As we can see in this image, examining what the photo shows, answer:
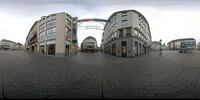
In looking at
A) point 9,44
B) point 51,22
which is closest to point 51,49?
point 51,22

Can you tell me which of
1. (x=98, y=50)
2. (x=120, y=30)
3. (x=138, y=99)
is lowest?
(x=138, y=99)

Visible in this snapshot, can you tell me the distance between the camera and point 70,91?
3355 mm

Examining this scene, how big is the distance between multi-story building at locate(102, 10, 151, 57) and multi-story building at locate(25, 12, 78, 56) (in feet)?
2.40

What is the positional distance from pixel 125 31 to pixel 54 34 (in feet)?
4.79

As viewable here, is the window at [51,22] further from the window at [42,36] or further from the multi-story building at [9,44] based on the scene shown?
the multi-story building at [9,44]

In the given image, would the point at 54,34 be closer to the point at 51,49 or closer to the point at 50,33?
the point at 50,33

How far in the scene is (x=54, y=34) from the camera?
2941mm

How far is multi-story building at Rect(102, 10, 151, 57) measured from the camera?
296cm

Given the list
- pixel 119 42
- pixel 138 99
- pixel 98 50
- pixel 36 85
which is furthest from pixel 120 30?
pixel 36 85

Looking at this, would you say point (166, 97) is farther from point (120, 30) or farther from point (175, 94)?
point (120, 30)

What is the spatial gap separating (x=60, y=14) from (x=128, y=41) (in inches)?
58.0

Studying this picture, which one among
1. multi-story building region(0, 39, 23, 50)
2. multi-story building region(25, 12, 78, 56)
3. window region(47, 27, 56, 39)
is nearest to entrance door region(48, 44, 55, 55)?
multi-story building region(25, 12, 78, 56)

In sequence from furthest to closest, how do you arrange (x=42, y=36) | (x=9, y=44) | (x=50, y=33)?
(x=9, y=44)
(x=42, y=36)
(x=50, y=33)

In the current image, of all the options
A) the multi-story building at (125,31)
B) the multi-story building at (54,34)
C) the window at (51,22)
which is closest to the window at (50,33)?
the multi-story building at (54,34)
